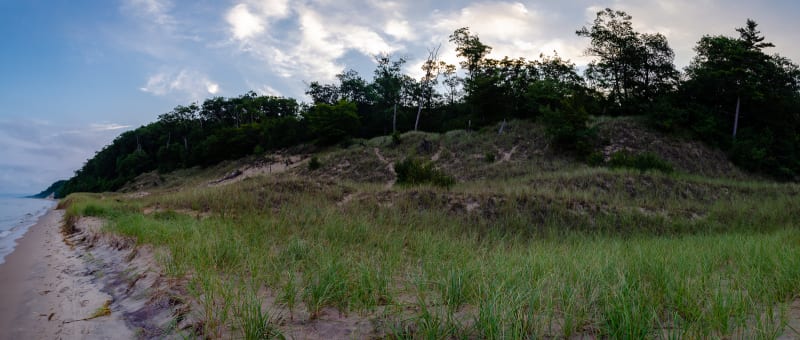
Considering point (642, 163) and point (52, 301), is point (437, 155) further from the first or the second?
point (52, 301)

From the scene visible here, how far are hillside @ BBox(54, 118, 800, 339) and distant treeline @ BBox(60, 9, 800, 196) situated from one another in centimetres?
1818

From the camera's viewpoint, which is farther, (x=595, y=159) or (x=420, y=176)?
(x=595, y=159)

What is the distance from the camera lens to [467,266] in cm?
395

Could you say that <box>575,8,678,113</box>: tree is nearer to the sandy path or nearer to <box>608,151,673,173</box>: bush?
<box>608,151,673,173</box>: bush

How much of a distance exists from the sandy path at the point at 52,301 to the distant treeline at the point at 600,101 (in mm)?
30888

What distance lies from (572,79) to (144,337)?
4949 cm

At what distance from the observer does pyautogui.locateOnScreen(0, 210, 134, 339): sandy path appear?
3.53m

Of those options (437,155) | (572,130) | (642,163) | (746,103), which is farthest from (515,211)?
(746,103)

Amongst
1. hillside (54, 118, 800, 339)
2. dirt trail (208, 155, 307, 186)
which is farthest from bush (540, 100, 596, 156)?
dirt trail (208, 155, 307, 186)

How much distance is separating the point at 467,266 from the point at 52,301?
5.22 metres

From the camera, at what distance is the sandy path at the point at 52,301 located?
353 centimetres

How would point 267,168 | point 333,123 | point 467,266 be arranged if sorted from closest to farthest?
1. point 467,266
2. point 267,168
3. point 333,123

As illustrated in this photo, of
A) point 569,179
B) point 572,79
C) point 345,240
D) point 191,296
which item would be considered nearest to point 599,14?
point 572,79

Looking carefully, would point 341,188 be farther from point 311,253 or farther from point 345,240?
point 311,253
